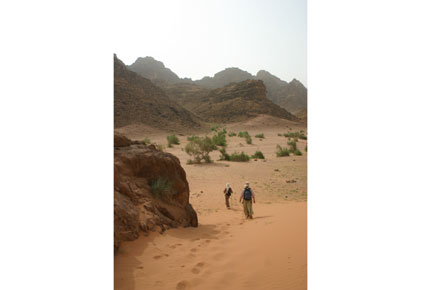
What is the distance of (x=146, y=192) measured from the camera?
5.32m

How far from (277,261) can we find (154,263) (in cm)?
152

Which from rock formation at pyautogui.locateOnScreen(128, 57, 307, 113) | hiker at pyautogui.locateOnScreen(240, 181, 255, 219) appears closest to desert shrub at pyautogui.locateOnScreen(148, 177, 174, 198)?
hiker at pyautogui.locateOnScreen(240, 181, 255, 219)

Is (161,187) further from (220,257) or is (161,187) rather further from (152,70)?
(152,70)

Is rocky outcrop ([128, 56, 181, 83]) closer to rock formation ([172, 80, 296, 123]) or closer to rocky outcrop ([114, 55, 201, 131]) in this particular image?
rock formation ([172, 80, 296, 123])

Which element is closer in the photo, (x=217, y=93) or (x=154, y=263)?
(x=154, y=263)

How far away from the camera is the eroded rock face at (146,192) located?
4.30 meters

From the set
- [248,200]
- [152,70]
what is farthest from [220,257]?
[152,70]

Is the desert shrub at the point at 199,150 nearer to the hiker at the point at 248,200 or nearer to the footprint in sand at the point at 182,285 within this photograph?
the hiker at the point at 248,200

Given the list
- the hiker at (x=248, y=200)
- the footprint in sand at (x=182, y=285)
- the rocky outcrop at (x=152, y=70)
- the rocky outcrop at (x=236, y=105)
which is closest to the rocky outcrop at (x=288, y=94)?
the rocky outcrop at (x=236, y=105)

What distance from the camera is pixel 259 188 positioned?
457 inches

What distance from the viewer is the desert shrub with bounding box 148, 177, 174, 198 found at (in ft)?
18.0
